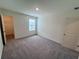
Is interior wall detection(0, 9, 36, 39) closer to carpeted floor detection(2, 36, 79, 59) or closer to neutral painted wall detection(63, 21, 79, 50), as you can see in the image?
carpeted floor detection(2, 36, 79, 59)

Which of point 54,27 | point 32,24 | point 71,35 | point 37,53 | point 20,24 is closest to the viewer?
point 37,53

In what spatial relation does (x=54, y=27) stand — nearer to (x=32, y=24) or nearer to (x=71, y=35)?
(x=71, y=35)

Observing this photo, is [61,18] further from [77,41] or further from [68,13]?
[77,41]

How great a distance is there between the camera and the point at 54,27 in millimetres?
4250

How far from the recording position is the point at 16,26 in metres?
4.59

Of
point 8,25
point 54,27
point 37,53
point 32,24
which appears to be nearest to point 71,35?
point 54,27

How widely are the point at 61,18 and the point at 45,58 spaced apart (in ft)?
8.58

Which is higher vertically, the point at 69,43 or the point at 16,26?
the point at 16,26

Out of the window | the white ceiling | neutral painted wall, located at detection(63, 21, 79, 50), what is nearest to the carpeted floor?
neutral painted wall, located at detection(63, 21, 79, 50)

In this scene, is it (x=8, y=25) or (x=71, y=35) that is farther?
(x=8, y=25)

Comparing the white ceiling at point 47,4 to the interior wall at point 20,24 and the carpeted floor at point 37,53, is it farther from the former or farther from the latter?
the carpeted floor at point 37,53

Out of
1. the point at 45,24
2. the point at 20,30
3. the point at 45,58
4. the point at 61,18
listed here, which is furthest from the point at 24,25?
the point at 45,58

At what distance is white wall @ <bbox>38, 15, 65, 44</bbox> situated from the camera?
3.78m

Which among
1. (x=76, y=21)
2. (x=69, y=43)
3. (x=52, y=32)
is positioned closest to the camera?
(x=76, y=21)
